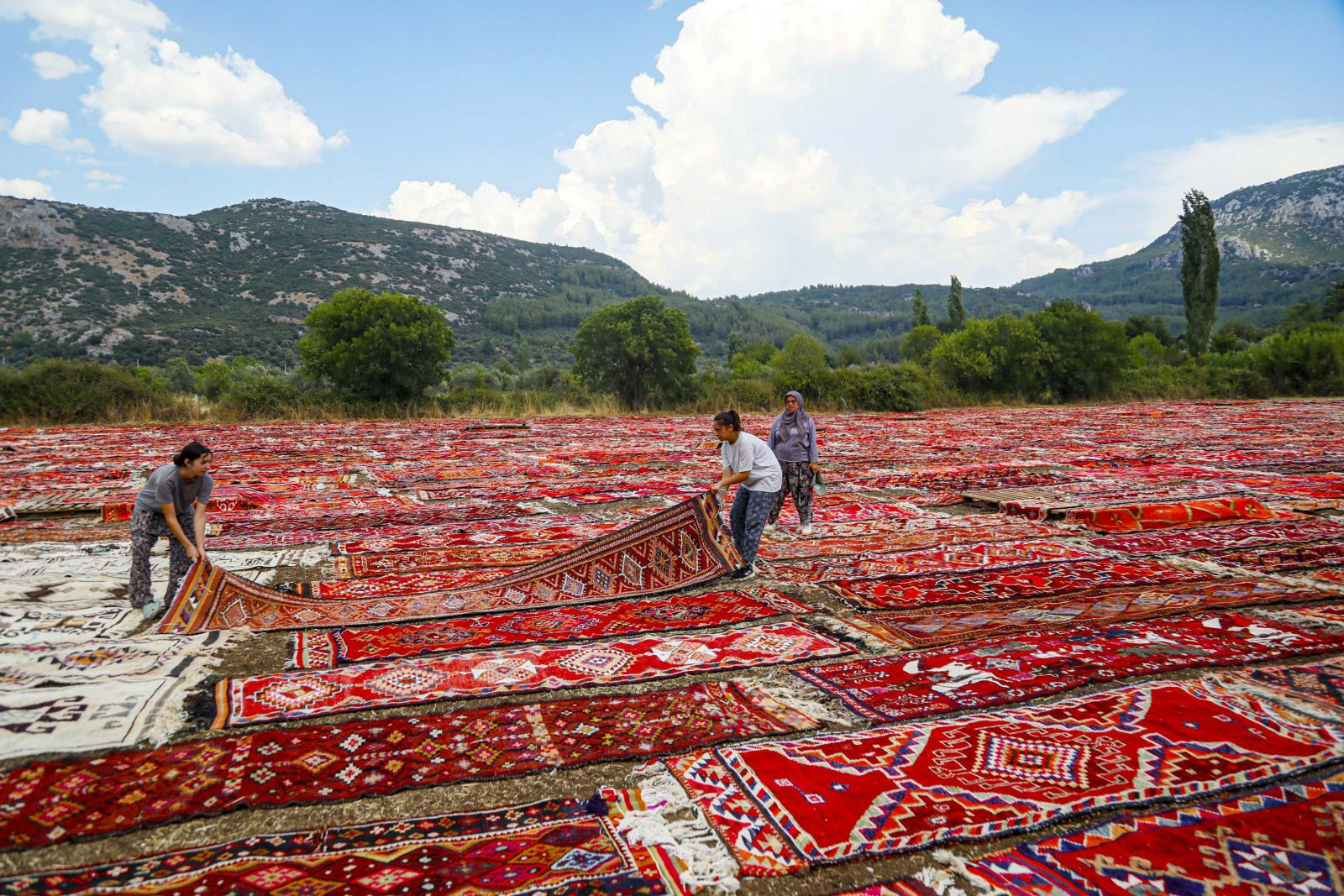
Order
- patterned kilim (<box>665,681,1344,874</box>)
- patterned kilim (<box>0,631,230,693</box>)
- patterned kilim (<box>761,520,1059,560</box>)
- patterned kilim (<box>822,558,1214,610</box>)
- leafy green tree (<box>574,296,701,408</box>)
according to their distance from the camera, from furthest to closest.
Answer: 1. leafy green tree (<box>574,296,701,408</box>)
2. patterned kilim (<box>761,520,1059,560</box>)
3. patterned kilim (<box>822,558,1214,610</box>)
4. patterned kilim (<box>0,631,230,693</box>)
5. patterned kilim (<box>665,681,1344,874</box>)

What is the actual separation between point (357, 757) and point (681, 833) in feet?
4.71

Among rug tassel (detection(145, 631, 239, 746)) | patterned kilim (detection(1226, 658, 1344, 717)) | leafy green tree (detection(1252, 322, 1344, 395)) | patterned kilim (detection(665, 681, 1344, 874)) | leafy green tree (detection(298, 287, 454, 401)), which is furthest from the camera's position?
leafy green tree (detection(1252, 322, 1344, 395))

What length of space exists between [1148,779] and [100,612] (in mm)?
6159

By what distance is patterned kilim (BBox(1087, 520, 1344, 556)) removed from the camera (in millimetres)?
6590

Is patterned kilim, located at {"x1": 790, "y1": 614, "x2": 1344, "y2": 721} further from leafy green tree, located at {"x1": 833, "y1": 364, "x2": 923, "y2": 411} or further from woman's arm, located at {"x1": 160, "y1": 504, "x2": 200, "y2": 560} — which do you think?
leafy green tree, located at {"x1": 833, "y1": 364, "x2": 923, "y2": 411}

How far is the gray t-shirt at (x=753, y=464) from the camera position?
616 cm

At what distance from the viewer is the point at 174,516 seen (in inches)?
196

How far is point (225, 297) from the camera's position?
5897cm

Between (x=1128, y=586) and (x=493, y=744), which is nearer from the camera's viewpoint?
(x=493, y=744)

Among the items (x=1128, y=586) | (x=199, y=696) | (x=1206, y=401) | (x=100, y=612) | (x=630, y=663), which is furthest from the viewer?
(x=1206, y=401)

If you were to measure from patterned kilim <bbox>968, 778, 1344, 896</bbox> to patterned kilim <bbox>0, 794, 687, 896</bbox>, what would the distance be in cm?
112

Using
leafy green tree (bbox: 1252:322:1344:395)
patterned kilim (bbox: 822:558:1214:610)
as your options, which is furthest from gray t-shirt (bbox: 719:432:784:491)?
leafy green tree (bbox: 1252:322:1344:395)

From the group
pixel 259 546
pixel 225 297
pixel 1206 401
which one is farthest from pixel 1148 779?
pixel 225 297

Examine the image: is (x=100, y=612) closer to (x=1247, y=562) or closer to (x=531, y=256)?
(x=1247, y=562)
